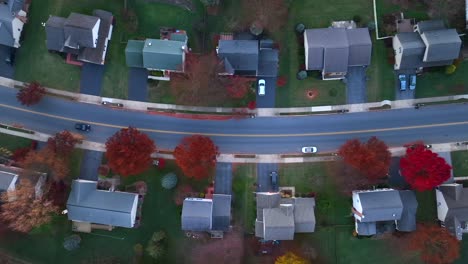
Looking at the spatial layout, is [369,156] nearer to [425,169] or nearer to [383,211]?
[425,169]

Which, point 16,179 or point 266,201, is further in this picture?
point 266,201

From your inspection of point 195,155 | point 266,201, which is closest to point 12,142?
point 195,155

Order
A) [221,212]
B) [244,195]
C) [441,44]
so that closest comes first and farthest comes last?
[441,44]
[221,212]
[244,195]

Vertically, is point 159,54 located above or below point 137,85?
above

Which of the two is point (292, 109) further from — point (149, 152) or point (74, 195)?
point (74, 195)

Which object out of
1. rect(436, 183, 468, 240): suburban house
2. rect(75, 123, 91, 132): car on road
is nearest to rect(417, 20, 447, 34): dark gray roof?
rect(436, 183, 468, 240): suburban house

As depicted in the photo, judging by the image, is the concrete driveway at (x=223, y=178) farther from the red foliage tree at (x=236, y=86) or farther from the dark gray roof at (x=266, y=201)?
the red foliage tree at (x=236, y=86)

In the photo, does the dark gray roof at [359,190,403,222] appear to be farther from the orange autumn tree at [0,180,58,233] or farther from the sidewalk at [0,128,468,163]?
the orange autumn tree at [0,180,58,233]

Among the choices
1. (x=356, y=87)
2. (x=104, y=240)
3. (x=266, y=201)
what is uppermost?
(x=356, y=87)
